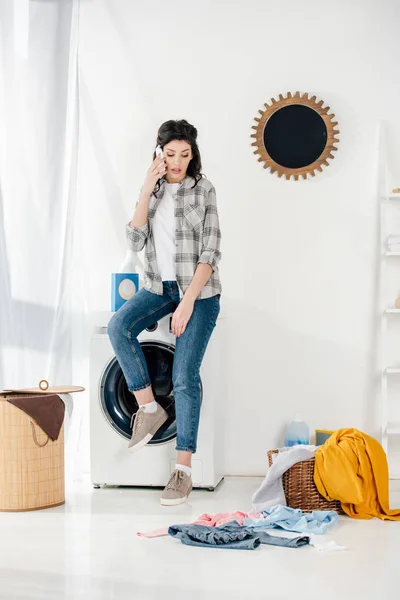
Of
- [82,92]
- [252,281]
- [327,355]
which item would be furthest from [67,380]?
[82,92]

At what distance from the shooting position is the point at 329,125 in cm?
362

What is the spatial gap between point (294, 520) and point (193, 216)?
1.22 metres

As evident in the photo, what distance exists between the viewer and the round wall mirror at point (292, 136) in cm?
364

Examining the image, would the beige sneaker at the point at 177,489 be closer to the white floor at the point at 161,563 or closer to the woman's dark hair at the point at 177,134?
the white floor at the point at 161,563

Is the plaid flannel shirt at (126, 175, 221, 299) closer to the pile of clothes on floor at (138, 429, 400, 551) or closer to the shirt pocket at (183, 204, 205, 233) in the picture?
the shirt pocket at (183, 204, 205, 233)

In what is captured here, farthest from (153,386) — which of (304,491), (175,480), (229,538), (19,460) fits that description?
(229,538)

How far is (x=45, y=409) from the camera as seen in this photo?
9.25ft

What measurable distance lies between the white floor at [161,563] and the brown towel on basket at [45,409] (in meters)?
0.30

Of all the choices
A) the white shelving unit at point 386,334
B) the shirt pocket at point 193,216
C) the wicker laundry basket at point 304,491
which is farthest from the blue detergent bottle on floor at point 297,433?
the shirt pocket at point 193,216

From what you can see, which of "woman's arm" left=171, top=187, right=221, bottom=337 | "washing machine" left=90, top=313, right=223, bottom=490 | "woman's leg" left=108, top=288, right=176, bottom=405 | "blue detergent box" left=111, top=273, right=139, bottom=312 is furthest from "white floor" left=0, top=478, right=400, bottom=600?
"blue detergent box" left=111, top=273, right=139, bottom=312

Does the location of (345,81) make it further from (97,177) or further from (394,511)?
(394,511)

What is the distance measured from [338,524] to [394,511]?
24 cm

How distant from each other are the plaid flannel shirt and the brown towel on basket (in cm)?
59

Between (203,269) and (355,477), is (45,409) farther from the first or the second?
(355,477)
